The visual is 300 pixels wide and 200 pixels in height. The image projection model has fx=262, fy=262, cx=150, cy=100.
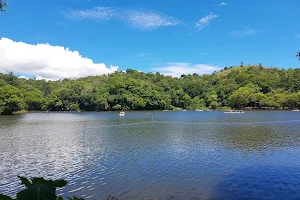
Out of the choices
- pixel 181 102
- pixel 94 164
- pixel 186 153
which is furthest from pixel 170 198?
pixel 181 102

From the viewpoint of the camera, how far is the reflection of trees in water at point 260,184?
14422 mm

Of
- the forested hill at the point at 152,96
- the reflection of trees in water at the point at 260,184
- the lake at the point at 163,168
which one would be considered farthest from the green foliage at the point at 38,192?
the forested hill at the point at 152,96

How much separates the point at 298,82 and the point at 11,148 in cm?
15852

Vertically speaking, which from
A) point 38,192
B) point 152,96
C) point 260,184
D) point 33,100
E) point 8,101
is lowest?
point 260,184

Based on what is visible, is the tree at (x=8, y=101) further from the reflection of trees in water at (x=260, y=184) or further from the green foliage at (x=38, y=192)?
the green foliage at (x=38, y=192)

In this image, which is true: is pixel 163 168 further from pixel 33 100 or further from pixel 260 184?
pixel 33 100

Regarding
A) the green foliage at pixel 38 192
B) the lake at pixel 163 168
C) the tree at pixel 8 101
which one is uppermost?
the tree at pixel 8 101

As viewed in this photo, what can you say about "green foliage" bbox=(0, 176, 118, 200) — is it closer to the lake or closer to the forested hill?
the lake

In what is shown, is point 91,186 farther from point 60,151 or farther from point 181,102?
point 181,102

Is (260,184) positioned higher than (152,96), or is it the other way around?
(152,96)

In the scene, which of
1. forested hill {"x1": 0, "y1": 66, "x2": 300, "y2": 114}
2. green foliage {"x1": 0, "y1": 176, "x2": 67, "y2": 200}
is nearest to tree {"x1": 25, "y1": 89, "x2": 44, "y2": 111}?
forested hill {"x1": 0, "y1": 66, "x2": 300, "y2": 114}

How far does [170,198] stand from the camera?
14.2 meters

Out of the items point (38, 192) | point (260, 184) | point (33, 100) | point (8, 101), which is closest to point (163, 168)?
point (260, 184)

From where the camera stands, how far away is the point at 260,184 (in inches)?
637
